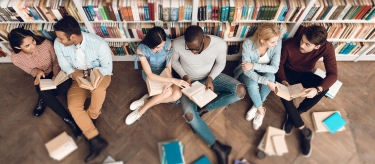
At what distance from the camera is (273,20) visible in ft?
9.04

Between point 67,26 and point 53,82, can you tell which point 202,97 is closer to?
point 67,26

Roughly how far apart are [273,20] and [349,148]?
5.39 feet

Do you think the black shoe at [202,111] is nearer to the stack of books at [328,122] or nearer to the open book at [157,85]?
the open book at [157,85]

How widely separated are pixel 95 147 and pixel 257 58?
1938 mm

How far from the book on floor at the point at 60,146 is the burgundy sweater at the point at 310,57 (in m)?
2.36

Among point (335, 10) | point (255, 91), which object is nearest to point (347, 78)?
point (335, 10)

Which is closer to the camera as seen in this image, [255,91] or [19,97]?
[255,91]

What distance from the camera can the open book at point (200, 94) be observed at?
8.42 ft

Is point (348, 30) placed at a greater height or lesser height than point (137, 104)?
greater

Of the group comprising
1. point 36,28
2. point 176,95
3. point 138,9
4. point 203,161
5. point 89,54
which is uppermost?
point 138,9

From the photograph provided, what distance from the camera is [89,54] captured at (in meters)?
2.62

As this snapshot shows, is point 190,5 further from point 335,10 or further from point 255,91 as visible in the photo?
point 335,10

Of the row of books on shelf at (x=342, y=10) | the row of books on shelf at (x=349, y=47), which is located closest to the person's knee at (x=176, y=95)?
the row of books on shelf at (x=342, y=10)

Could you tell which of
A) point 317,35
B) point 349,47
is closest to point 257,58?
point 317,35
